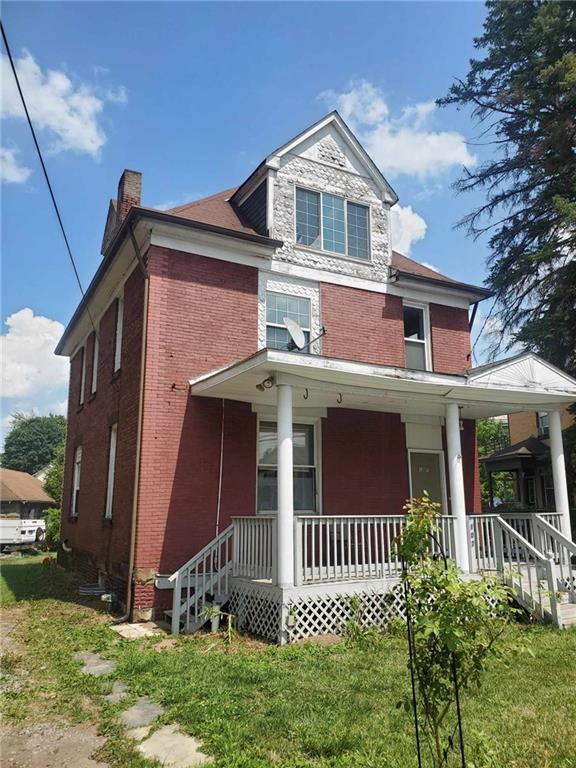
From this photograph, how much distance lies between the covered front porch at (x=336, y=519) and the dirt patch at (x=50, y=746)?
11.5 feet

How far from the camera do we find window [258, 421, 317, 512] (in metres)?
10.8

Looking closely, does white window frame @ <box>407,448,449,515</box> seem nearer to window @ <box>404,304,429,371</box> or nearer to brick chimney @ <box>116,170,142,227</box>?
window @ <box>404,304,429,371</box>

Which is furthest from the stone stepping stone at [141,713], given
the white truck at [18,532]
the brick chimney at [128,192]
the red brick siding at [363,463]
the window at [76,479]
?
the white truck at [18,532]

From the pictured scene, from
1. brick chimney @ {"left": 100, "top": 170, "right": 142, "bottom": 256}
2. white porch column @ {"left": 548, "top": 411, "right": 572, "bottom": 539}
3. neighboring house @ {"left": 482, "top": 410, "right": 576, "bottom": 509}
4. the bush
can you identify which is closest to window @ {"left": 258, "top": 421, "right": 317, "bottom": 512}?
white porch column @ {"left": 548, "top": 411, "right": 572, "bottom": 539}

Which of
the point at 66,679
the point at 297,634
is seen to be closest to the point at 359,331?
the point at 297,634

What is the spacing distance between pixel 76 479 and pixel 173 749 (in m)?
13.7

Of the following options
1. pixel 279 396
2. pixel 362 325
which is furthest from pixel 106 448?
pixel 362 325

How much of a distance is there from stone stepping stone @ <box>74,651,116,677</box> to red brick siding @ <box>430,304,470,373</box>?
9.38 metres

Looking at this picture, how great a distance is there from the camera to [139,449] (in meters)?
9.66

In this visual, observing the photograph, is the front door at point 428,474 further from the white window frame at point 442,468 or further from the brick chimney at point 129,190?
the brick chimney at point 129,190

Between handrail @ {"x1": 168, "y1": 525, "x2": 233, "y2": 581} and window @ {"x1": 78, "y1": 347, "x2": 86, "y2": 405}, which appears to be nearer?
handrail @ {"x1": 168, "y1": 525, "x2": 233, "y2": 581}

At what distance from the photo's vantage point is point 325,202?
12.7 meters

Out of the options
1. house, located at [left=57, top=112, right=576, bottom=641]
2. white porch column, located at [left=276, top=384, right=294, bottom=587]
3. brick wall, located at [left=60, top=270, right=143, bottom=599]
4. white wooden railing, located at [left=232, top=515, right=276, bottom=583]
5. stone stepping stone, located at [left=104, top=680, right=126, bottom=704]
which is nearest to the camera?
stone stepping stone, located at [left=104, top=680, right=126, bottom=704]

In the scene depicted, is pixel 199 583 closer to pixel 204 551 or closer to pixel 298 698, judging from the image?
pixel 204 551
